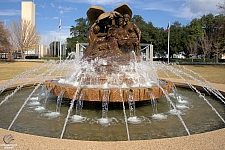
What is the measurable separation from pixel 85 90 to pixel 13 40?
45.1m

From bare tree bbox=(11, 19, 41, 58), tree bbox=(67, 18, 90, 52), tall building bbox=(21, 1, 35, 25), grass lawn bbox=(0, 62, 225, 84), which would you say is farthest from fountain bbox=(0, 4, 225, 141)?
tall building bbox=(21, 1, 35, 25)

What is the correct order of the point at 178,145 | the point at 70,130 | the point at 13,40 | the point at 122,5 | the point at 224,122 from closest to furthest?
the point at 178,145
the point at 70,130
the point at 224,122
the point at 122,5
the point at 13,40

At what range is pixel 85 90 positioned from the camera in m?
6.40

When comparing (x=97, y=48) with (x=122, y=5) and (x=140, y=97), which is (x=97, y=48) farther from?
(x=140, y=97)

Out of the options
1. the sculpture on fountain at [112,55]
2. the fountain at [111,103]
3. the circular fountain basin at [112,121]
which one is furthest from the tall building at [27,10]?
the circular fountain basin at [112,121]

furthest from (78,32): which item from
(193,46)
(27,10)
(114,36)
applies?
(114,36)

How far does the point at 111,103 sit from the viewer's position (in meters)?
7.25

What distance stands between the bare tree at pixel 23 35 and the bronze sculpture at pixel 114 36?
4066 cm

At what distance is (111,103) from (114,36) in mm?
3186

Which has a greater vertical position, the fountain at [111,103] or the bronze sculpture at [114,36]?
the bronze sculpture at [114,36]

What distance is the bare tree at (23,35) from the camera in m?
46.0

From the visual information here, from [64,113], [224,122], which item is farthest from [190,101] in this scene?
[64,113]

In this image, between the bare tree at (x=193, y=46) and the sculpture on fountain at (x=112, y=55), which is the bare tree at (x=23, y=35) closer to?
the bare tree at (x=193, y=46)

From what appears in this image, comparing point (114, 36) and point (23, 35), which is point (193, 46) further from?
point (114, 36)
